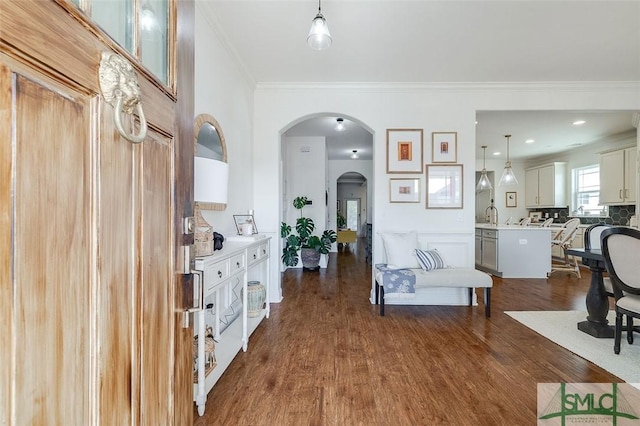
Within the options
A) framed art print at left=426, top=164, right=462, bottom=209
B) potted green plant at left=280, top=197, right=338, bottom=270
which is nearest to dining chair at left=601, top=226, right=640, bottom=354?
framed art print at left=426, top=164, right=462, bottom=209

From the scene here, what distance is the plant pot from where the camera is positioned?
598 centimetres

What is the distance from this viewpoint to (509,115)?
16.7 feet

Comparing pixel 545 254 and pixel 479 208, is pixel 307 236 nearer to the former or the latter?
pixel 545 254

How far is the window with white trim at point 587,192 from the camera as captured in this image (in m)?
6.85

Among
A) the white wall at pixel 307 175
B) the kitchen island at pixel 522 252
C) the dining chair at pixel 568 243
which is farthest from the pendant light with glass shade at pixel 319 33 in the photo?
the dining chair at pixel 568 243

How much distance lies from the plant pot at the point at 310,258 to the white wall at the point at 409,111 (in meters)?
2.08

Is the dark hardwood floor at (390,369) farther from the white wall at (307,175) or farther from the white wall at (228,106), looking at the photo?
the white wall at (307,175)

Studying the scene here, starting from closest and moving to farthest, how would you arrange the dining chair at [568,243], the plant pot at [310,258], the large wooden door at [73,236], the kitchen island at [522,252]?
the large wooden door at [73,236]
the kitchen island at [522,252]
the dining chair at [568,243]
the plant pot at [310,258]

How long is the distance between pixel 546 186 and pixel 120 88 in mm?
9855

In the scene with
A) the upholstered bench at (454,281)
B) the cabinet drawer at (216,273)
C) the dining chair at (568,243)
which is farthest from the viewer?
the dining chair at (568,243)

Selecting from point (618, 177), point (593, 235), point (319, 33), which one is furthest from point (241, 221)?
point (618, 177)

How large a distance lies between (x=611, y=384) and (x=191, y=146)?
3.00 metres

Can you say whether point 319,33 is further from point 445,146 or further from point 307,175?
point 307,175

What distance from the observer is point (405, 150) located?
3930mm
